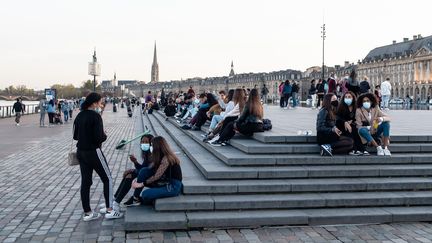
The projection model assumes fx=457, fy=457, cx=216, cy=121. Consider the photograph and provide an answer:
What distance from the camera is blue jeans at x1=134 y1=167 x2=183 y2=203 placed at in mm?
7218

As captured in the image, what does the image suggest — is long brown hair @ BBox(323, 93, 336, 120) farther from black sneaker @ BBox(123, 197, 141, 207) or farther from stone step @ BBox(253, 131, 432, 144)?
black sneaker @ BBox(123, 197, 141, 207)

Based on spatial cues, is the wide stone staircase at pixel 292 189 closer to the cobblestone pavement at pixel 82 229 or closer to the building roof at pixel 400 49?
the cobblestone pavement at pixel 82 229

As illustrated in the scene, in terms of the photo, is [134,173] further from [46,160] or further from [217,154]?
[46,160]

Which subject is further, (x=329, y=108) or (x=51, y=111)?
(x=51, y=111)

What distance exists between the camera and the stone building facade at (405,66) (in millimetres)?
110688

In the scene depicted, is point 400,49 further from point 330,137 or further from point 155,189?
point 155,189

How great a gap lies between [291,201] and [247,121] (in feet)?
10.9

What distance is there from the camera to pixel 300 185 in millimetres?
7797

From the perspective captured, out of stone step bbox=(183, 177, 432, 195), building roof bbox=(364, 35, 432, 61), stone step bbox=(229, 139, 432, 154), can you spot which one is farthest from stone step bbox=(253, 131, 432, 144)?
building roof bbox=(364, 35, 432, 61)

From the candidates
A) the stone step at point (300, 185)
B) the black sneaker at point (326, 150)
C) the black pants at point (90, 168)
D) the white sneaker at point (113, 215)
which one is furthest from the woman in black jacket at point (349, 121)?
the black pants at point (90, 168)

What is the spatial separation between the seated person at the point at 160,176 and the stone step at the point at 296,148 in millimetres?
2135

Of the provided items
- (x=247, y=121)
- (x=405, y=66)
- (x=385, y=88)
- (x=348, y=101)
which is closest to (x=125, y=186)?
(x=247, y=121)


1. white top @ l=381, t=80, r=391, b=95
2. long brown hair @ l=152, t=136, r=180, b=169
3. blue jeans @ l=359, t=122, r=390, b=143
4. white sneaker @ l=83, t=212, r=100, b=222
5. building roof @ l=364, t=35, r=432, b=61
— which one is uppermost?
building roof @ l=364, t=35, r=432, b=61

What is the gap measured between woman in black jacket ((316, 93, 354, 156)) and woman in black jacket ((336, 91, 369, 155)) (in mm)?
233
